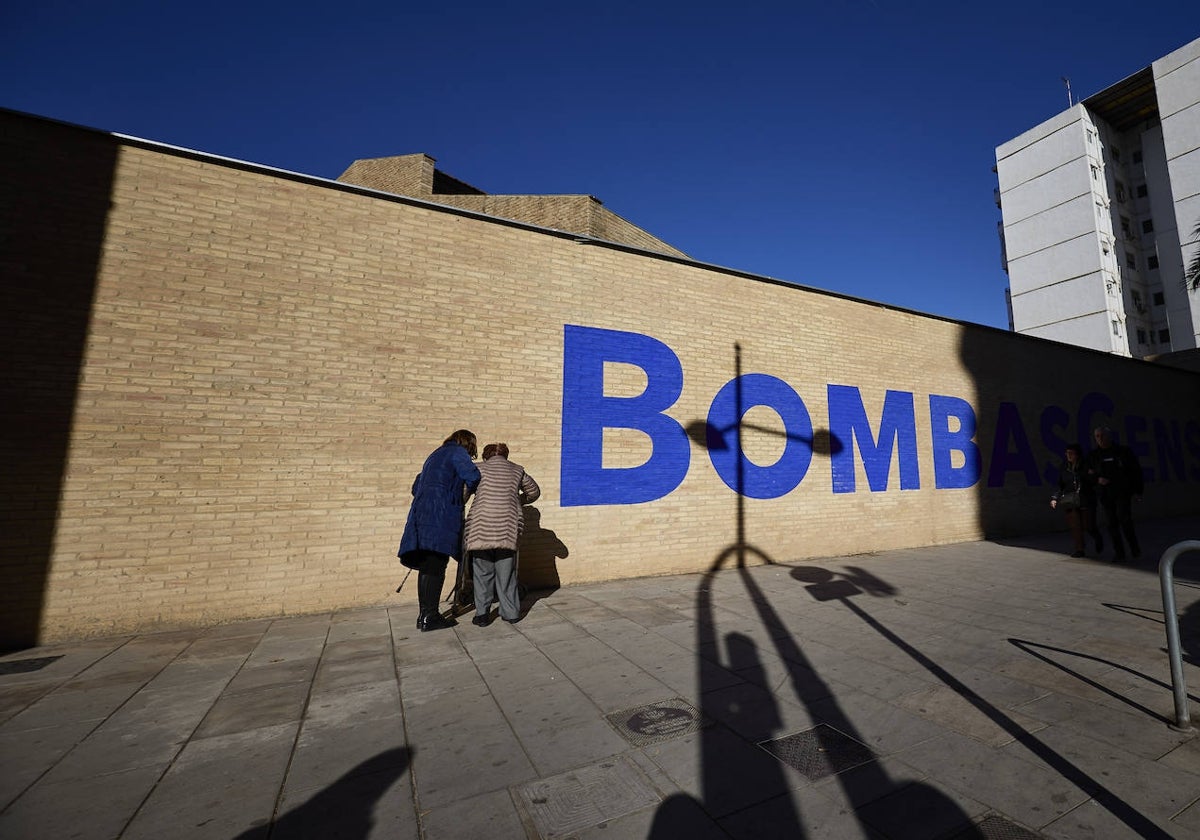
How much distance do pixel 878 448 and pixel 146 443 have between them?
10.8m

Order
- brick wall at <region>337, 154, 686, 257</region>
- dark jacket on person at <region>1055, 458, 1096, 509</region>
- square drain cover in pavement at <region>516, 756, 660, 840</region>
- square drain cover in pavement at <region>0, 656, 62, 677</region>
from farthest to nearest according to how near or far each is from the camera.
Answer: brick wall at <region>337, 154, 686, 257</region>
dark jacket on person at <region>1055, 458, 1096, 509</region>
square drain cover in pavement at <region>0, 656, 62, 677</region>
square drain cover in pavement at <region>516, 756, 660, 840</region>

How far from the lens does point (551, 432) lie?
21.9ft

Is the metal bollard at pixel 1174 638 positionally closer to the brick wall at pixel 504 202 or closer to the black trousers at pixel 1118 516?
the black trousers at pixel 1118 516

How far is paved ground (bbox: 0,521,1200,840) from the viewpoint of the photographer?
6.77ft

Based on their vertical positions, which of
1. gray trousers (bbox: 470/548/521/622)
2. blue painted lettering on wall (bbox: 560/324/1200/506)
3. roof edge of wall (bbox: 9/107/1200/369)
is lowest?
gray trousers (bbox: 470/548/521/622)

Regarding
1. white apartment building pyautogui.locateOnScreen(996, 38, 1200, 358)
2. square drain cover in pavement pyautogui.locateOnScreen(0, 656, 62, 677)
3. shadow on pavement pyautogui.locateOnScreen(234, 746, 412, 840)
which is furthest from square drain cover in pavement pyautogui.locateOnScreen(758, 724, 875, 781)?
white apartment building pyautogui.locateOnScreen(996, 38, 1200, 358)

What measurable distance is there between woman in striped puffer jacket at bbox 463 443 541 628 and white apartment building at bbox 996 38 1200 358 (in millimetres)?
43795

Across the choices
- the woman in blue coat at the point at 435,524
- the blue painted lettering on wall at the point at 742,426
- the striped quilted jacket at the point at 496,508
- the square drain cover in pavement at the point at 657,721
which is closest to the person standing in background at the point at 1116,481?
the blue painted lettering on wall at the point at 742,426

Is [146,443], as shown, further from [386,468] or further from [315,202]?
[315,202]

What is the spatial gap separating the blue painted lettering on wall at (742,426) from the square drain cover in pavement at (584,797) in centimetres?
438

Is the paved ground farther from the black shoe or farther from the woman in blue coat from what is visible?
the woman in blue coat

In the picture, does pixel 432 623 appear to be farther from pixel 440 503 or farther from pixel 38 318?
pixel 38 318

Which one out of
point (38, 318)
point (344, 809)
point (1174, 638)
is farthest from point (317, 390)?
point (1174, 638)

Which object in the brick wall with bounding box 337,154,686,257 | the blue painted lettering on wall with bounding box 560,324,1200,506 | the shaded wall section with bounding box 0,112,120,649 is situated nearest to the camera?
the shaded wall section with bounding box 0,112,120,649
